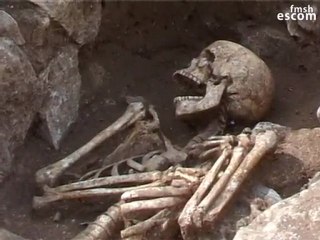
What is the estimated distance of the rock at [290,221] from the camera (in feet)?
7.55

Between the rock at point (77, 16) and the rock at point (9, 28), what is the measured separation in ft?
0.36

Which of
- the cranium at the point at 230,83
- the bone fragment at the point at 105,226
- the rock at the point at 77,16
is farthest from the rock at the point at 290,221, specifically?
the rock at the point at 77,16

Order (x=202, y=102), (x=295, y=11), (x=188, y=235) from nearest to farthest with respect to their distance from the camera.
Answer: (x=188, y=235), (x=202, y=102), (x=295, y=11)

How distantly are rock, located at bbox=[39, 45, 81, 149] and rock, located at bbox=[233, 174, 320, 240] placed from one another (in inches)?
30.5

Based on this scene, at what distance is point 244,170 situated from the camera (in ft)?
8.63

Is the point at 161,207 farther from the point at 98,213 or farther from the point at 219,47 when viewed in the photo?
the point at 219,47

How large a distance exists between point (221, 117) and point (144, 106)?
9.3 inches

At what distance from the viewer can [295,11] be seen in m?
3.17

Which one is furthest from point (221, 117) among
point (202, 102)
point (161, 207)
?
point (161, 207)

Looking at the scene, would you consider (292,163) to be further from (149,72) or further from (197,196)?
(149,72)

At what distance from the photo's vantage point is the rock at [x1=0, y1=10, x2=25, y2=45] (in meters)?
2.75

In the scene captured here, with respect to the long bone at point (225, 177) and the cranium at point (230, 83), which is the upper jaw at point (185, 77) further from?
the long bone at point (225, 177)

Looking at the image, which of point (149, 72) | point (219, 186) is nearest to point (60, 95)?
point (149, 72)

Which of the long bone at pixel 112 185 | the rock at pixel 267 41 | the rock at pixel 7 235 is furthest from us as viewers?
the rock at pixel 267 41
